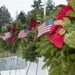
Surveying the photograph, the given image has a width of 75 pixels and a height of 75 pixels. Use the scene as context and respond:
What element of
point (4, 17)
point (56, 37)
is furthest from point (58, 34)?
point (4, 17)

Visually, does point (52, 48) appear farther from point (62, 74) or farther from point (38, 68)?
point (38, 68)

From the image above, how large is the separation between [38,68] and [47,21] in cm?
199

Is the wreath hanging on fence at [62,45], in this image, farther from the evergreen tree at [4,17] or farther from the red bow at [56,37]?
the evergreen tree at [4,17]

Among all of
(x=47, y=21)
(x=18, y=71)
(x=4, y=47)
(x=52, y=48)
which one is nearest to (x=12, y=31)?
(x=4, y=47)

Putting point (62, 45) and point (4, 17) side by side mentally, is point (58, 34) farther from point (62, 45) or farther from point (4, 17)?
point (4, 17)

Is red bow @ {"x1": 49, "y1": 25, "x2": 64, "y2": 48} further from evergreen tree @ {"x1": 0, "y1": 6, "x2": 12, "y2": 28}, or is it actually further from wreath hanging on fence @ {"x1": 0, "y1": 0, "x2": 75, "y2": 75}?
evergreen tree @ {"x1": 0, "y1": 6, "x2": 12, "y2": 28}

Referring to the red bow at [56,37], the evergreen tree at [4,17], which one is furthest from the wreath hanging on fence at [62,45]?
the evergreen tree at [4,17]

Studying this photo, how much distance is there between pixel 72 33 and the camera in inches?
61.9

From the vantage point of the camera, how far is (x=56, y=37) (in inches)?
69.7

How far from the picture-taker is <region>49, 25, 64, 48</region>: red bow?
174cm

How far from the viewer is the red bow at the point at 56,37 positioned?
174cm

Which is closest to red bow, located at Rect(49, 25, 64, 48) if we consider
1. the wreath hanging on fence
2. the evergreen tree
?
the wreath hanging on fence

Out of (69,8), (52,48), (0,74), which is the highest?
(69,8)

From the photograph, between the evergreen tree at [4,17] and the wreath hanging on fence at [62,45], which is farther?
the evergreen tree at [4,17]
